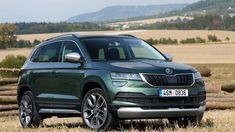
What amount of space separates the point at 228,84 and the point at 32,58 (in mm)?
9993

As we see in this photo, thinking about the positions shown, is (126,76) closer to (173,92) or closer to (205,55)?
(173,92)

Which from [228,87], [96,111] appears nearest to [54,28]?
[228,87]

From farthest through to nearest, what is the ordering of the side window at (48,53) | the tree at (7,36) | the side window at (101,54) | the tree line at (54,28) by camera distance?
the tree line at (54,28), the tree at (7,36), the side window at (48,53), the side window at (101,54)

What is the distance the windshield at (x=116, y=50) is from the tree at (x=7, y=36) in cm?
8960

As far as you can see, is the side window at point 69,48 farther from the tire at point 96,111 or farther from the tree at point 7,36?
the tree at point 7,36

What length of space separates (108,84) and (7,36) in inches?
3871

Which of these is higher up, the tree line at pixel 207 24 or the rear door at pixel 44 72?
the rear door at pixel 44 72

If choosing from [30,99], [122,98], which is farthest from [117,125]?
[30,99]

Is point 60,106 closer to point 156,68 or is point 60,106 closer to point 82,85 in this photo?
point 82,85

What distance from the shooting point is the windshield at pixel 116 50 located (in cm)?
1051

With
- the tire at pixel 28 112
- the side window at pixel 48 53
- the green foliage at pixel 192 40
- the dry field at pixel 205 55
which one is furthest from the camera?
the green foliage at pixel 192 40

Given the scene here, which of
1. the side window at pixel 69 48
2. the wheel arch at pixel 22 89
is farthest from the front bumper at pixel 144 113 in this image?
the wheel arch at pixel 22 89

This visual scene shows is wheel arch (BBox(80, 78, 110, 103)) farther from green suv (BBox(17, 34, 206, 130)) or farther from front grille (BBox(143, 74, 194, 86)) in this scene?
front grille (BBox(143, 74, 194, 86))

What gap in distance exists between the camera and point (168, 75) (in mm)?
9617
